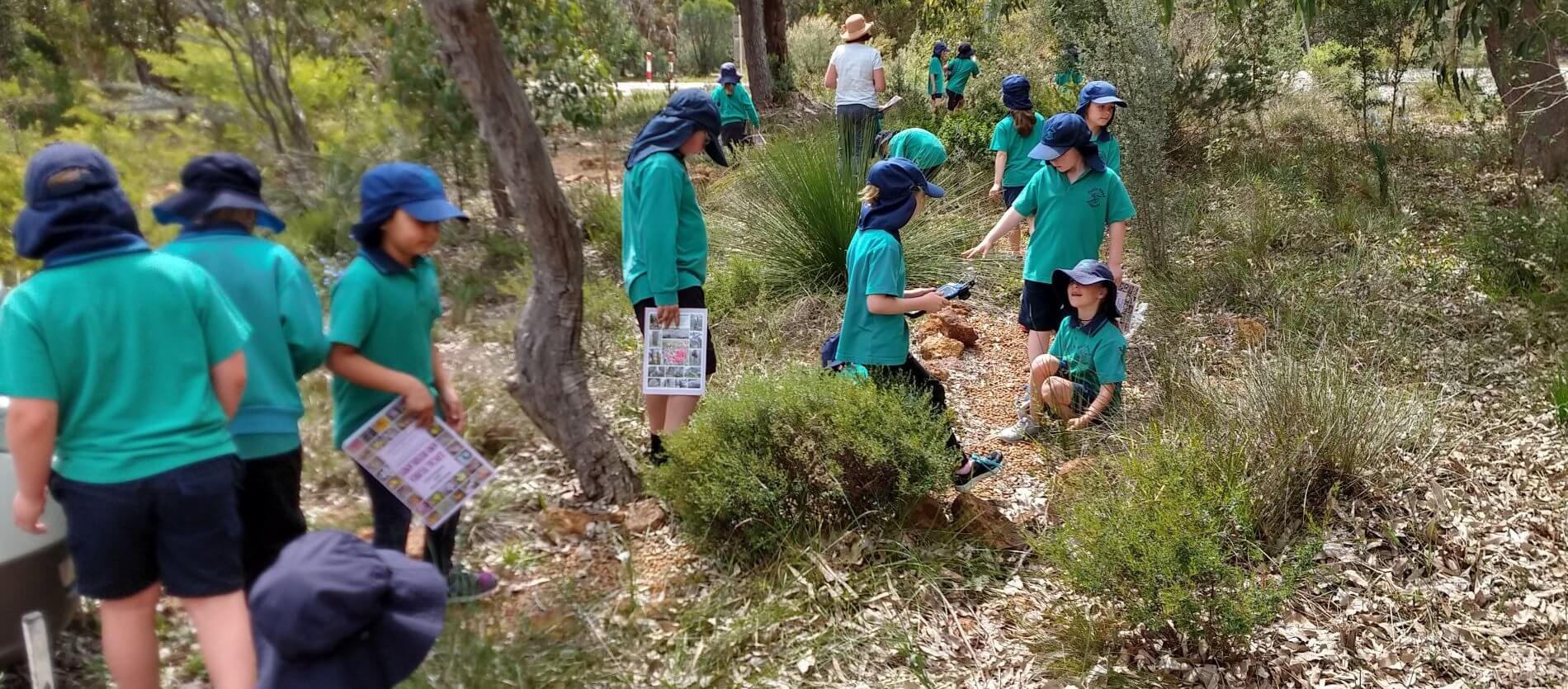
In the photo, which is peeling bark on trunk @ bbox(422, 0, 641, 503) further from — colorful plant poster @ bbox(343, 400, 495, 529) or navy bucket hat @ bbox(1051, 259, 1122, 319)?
navy bucket hat @ bbox(1051, 259, 1122, 319)

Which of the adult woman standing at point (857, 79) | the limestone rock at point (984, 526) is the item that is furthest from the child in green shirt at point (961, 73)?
the limestone rock at point (984, 526)

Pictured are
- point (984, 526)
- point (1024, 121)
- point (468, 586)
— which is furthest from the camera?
point (1024, 121)

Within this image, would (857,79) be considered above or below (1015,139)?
above

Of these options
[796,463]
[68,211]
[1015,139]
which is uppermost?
[1015,139]

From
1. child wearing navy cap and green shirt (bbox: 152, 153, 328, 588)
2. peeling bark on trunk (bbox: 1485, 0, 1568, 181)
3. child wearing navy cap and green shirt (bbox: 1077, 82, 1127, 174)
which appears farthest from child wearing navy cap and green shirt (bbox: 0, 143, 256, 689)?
peeling bark on trunk (bbox: 1485, 0, 1568, 181)

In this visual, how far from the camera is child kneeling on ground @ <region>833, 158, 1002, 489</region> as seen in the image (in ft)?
12.1

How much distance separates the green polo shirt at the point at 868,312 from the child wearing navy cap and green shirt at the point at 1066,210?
0.89 m

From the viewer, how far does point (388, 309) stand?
9.14 feet

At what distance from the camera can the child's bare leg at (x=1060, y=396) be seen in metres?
4.29

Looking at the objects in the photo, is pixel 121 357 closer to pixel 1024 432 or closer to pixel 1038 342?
pixel 1024 432

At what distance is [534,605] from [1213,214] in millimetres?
5837

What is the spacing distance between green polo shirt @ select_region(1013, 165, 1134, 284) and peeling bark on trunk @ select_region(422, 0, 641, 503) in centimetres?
206

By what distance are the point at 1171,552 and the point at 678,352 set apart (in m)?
1.76

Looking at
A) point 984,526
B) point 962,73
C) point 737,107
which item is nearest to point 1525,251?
point 984,526
